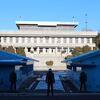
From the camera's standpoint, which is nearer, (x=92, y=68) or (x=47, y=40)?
(x=92, y=68)

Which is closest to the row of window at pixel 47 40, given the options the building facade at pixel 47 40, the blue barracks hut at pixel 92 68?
the building facade at pixel 47 40

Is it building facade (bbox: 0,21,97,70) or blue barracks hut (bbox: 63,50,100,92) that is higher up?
building facade (bbox: 0,21,97,70)

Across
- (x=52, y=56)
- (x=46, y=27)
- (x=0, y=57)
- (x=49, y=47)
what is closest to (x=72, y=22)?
(x=46, y=27)

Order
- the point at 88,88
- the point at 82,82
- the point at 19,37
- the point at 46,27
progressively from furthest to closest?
the point at 46,27 < the point at 19,37 < the point at 88,88 < the point at 82,82

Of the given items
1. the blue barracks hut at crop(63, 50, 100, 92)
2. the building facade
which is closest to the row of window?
the building facade

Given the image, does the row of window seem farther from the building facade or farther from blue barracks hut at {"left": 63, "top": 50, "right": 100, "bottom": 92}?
blue barracks hut at {"left": 63, "top": 50, "right": 100, "bottom": 92}

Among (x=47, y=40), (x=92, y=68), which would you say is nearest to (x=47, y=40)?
(x=47, y=40)

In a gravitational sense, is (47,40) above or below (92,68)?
above

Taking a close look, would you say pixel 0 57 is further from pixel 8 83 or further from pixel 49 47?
pixel 49 47

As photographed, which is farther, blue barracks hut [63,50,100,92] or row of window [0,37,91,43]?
row of window [0,37,91,43]

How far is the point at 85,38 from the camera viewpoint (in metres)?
127

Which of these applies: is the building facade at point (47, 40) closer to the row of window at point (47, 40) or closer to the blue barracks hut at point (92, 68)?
the row of window at point (47, 40)

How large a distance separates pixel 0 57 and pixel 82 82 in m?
7.66

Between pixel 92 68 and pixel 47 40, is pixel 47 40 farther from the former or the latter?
pixel 92 68
